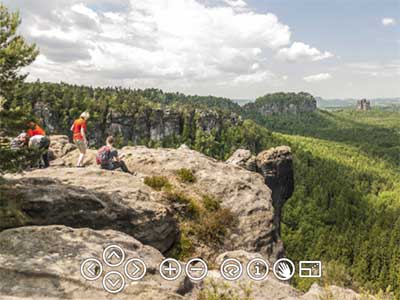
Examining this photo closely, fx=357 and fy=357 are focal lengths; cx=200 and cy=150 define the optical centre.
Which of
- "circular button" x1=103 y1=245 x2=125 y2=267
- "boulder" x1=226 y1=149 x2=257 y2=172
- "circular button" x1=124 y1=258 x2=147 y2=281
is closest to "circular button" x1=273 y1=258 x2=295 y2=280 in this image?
"circular button" x1=124 y1=258 x2=147 y2=281

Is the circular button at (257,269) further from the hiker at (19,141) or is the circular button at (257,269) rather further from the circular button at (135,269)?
the hiker at (19,141)

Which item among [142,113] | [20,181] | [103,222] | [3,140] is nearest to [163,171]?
[103,222]

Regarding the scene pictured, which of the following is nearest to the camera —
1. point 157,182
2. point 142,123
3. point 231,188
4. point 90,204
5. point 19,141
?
point 90,204

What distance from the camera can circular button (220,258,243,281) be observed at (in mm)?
11562

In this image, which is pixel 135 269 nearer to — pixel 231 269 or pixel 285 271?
pixel 231 269

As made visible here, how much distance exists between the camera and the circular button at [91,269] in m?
8.71

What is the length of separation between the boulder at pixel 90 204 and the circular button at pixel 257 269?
403 cm

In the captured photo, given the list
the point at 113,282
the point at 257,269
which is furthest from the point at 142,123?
the point at 113,282

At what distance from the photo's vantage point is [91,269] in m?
8.94

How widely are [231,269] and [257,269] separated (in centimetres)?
90

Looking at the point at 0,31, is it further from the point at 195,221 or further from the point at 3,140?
the point at 195,221

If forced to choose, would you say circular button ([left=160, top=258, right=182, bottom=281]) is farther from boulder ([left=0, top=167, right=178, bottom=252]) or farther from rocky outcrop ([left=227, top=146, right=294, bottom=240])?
rocky outcrop ([left=227, top=146, right=294, bottom=240])

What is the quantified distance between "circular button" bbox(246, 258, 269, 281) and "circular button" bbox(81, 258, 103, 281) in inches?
199

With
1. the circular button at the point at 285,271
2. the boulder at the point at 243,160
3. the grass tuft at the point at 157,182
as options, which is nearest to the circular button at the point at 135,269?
the circular button at the point at 285,271
